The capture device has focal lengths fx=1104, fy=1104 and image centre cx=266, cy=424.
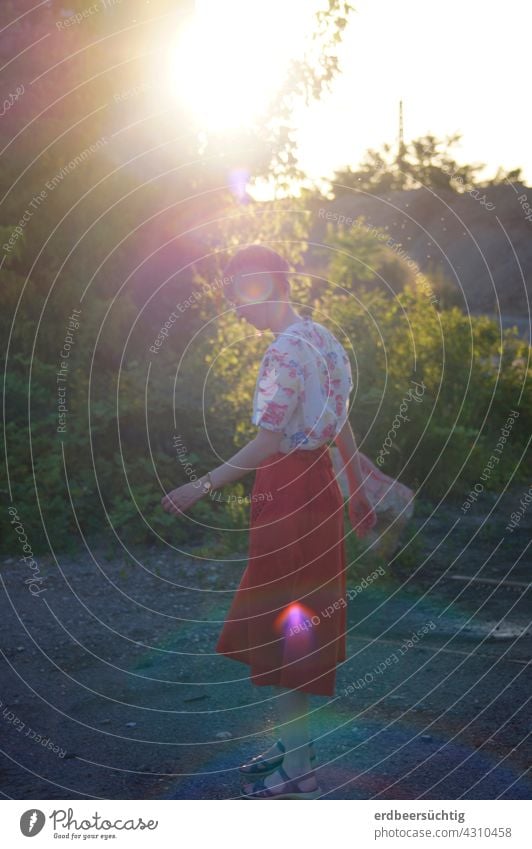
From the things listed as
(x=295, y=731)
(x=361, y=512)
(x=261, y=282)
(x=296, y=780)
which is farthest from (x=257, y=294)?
(x=296, y=780)

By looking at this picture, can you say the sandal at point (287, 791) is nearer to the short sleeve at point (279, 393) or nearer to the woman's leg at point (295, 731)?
the woman's leg at point (295, 731)

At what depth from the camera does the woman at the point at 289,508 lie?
13.7ft

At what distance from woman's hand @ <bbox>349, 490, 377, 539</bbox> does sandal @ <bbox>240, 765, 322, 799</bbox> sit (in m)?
1.08

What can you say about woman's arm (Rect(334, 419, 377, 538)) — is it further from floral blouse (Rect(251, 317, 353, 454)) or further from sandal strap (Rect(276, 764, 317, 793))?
sandal strap (Rect(276, 764, 317, 793))

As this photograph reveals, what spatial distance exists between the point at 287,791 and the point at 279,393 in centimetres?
155

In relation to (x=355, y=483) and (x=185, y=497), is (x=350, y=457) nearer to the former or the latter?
(x=355, y=483)

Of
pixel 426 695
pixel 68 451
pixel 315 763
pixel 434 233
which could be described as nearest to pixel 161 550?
pixel 68 451

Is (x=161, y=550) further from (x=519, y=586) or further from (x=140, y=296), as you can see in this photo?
(x=140, y=296)

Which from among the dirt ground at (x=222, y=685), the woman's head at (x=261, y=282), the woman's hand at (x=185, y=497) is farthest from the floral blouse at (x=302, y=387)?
the dirt ground at (x=222, y=685)

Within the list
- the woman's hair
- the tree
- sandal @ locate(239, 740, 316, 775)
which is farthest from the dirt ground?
the tree

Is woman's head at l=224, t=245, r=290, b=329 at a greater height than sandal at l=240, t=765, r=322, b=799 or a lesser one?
greater
